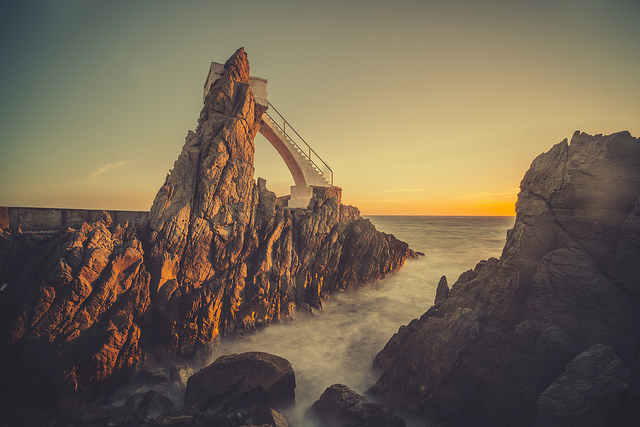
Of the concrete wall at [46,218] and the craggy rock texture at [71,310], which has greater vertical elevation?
the concrete wall at [46,218]

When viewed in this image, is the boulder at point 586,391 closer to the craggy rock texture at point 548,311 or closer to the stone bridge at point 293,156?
the craggy rock texture at point 548,311

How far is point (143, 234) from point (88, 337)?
5.86m

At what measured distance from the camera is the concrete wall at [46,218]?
49.5ft

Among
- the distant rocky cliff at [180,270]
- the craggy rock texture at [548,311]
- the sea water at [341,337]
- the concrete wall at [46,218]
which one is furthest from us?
the concrete wall at [46,218]

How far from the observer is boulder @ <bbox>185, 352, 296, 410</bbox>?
1086cm

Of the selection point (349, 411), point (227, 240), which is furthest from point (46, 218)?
point (349, 411)

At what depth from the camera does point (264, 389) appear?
36.9 ft

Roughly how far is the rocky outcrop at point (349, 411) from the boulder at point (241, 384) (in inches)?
65.0

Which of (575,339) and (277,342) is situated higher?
(575,339)

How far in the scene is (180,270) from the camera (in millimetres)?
16062

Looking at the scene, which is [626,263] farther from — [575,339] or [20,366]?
[20,366]

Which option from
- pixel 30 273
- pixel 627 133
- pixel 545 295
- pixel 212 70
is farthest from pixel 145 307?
pixel 627 133

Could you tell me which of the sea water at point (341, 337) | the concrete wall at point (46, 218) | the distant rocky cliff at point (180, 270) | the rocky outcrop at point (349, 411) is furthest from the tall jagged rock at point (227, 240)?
the rocky outcrop at point (349, 411)

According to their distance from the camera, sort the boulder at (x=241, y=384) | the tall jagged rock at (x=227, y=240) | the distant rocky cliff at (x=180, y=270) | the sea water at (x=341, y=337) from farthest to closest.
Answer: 1. the tall jagged rock at (x=227, y=240)
2. the sea water at (x=341, y=337)
3. the distant rocky cliff at (x=180, y=270)
4. the boulder at (x=241, y=384)
